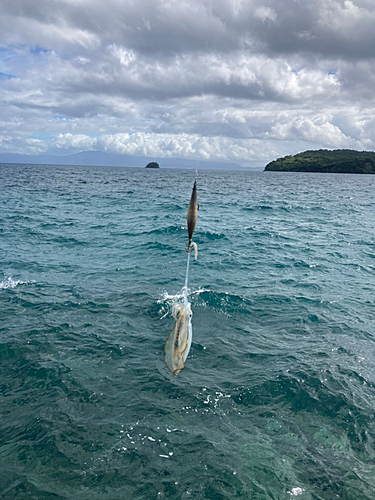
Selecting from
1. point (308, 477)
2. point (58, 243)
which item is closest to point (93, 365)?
point (308, 477)

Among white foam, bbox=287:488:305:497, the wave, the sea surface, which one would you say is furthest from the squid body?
the wave

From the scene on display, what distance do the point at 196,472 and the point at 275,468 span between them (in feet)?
5.84

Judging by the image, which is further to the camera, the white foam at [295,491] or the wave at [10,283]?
the wave at [10,283]

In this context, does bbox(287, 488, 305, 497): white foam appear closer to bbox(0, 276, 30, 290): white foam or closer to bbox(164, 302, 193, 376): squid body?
bbox(164, 302, 193, 376): squid body

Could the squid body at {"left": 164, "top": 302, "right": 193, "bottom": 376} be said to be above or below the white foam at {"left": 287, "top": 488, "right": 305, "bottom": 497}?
above

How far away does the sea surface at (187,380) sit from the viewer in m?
6.92

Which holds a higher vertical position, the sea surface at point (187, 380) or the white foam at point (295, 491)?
the sea surface at point (187, 380)

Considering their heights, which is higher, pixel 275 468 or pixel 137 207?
pixel 137 207

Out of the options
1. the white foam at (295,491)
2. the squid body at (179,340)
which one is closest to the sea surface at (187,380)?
the white foam at (295,491)

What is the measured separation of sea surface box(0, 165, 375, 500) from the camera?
22.7 feet

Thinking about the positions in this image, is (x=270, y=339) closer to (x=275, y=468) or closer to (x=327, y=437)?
(x=327, y=437)

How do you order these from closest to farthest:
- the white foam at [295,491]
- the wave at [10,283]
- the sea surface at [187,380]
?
the white foam at [295,491], the sea surface at [187,380], the wave at [10,283]

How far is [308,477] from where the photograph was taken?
699 centimetres

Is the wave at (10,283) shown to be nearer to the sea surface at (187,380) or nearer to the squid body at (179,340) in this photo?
the sea surface at (187,380)
